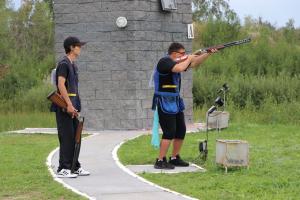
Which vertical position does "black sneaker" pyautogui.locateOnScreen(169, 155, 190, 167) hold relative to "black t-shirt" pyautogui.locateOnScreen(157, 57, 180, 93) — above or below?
below

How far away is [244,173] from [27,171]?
10.7 feet

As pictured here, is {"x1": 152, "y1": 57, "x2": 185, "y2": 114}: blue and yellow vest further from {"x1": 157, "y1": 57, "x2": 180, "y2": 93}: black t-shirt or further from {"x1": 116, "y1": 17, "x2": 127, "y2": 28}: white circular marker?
{"x1": 116, "y1": 17, "x2": 127, "y2": 28}: white circular marker

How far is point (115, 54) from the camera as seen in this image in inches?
615

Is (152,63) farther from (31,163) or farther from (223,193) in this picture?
(223,193)

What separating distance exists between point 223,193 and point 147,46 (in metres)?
8.27

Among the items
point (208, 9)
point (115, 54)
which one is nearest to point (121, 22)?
point (115, 54)

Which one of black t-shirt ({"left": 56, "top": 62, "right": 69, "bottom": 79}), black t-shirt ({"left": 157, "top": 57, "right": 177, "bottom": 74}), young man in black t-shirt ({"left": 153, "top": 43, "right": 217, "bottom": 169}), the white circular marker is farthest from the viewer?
the white circular marker

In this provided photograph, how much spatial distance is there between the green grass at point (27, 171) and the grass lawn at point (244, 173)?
1.40m

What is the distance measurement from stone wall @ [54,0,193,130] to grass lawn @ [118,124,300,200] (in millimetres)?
1908

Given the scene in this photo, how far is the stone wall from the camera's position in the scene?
15531 mm

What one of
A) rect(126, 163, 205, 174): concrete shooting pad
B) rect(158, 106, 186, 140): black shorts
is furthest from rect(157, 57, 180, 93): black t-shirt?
rect(126, 163, 205, 174): concrete shooting pad

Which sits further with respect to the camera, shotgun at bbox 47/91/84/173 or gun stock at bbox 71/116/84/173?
gun stock at bbox 71/116/84/173

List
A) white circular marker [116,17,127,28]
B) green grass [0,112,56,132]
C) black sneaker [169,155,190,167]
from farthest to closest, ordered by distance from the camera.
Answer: green grass [0,112,56,132] < white circular marker [116,17,127,28] < black sneaker [169,155,190,167]

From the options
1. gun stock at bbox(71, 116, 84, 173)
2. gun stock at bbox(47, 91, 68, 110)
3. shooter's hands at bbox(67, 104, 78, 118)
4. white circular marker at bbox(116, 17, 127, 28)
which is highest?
white circular marker at bbox(116, 17, 127, 28)
